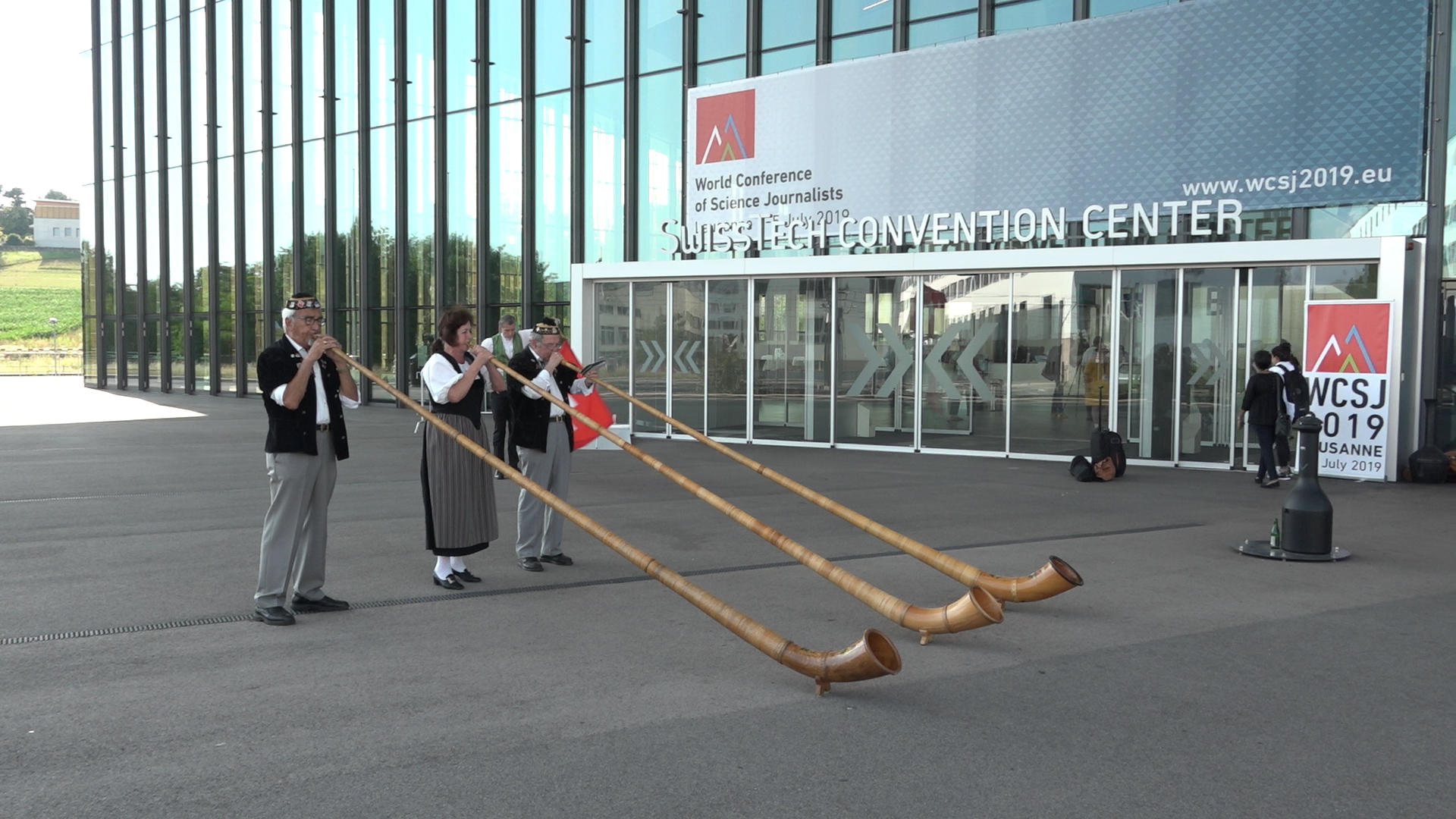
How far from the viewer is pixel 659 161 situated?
24.1 metres

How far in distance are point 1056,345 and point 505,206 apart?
1435 centimetres

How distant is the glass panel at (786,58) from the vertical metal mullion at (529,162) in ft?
21.2

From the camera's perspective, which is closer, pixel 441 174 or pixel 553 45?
pixel 553 45

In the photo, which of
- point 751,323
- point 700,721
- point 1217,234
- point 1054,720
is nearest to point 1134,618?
point 1054,720

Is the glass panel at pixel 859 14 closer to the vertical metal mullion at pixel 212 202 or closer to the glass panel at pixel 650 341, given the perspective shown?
the glass panel at pixel 650 341

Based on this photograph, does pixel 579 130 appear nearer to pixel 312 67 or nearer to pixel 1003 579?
pixel 312 67

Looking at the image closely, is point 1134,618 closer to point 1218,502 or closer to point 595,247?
point 1218,502

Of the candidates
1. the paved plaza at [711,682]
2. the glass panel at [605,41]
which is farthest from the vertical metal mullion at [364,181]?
the paved plaza at [711,682]

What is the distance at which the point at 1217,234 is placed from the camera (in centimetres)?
1617

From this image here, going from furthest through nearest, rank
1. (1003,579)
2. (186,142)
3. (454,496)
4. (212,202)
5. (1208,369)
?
(186,142) → (212,202) → (1208,369) → (454,496) → (1003,579)

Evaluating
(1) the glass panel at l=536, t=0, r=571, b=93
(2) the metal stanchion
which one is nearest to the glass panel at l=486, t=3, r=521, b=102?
(1) the glass panel at l=536, t=0, r=571, b=93

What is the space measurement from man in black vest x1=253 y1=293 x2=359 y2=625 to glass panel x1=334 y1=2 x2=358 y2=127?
83.4 feet

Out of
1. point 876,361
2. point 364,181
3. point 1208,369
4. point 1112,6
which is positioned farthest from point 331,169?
point 1208,369

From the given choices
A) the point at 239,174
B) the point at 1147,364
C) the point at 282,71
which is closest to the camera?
the point at 1147,364
